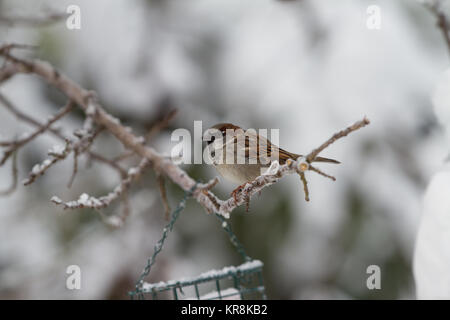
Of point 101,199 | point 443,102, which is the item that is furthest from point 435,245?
point 101,199

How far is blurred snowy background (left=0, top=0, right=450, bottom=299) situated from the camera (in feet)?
8.70

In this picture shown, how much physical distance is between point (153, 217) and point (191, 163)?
1.58 feet

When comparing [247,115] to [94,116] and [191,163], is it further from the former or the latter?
[94,116]

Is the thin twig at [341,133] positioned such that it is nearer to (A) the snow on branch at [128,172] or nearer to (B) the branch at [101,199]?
(A) the snow on branch at [128,172]

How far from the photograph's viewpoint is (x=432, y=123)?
108 inches

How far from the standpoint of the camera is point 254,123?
267 centimetres

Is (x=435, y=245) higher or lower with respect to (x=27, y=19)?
lower

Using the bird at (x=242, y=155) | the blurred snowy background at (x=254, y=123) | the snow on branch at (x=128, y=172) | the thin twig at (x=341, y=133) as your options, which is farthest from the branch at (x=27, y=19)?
the thin twig at (x=341, y=133)

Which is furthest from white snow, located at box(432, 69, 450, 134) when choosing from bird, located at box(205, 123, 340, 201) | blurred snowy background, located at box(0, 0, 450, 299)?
blurred snowy background, located at box(0, 0, 450, 299)

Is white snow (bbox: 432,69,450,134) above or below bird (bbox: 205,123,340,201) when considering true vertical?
above

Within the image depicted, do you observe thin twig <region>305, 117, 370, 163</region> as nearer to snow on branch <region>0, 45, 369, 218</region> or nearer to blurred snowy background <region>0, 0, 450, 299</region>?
snow on branch <region>0, 45, 369, 218</region>
